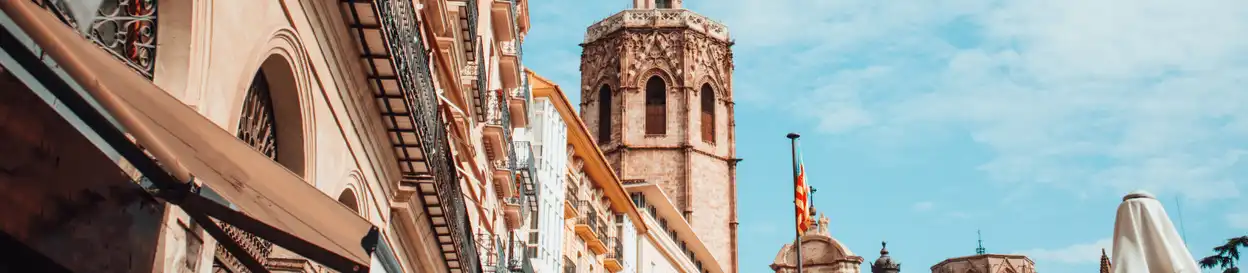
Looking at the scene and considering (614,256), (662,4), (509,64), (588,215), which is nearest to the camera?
(509,64)

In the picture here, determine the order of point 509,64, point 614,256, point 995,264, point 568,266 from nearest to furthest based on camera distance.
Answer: point 509,64 → point 568,266 → point 614,256 → point 995,264

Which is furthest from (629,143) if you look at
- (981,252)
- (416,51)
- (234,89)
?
(234,89)

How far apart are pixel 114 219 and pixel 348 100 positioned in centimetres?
578

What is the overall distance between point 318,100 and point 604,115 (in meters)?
66.6

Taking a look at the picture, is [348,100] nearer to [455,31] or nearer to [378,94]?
[378,94]

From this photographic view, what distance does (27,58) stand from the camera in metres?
5.37

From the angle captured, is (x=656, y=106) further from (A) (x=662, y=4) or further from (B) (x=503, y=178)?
(B) (x=503, y=178)

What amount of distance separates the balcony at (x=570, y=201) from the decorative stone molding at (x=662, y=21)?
3726cm

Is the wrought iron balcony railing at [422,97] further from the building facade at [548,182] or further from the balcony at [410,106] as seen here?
the building facade at [548,182]

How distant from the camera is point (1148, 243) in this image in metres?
12.9

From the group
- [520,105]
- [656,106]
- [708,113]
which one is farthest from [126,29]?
[708,113]

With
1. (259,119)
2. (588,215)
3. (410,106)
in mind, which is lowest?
(259,119)

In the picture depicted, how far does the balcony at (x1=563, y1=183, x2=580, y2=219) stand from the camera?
38.0m

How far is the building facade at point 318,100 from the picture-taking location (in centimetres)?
766
